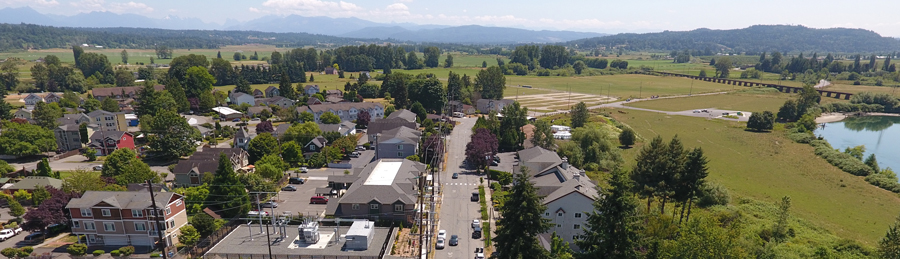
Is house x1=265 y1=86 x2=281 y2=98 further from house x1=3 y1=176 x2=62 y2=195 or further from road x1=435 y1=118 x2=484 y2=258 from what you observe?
house x1=3 y1=176 x2=62 y2=195

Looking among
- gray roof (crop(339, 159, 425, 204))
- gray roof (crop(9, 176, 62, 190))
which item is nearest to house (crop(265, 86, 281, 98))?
gray roof (crop(9, 176, 62, 190))

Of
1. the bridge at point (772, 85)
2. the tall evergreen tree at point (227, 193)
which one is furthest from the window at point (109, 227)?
the bridge at point (772, 85)

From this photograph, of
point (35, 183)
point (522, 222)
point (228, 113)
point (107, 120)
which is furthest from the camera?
point (228, 113)

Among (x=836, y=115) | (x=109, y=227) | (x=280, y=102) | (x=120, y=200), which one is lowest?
(x=836, y=115)

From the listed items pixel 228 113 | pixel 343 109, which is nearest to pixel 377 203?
pixel 343 109

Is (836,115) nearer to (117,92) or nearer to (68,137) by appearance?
(68,137)

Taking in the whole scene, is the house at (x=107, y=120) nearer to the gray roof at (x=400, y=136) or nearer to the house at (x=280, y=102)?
the house at (x=280, y=102)
